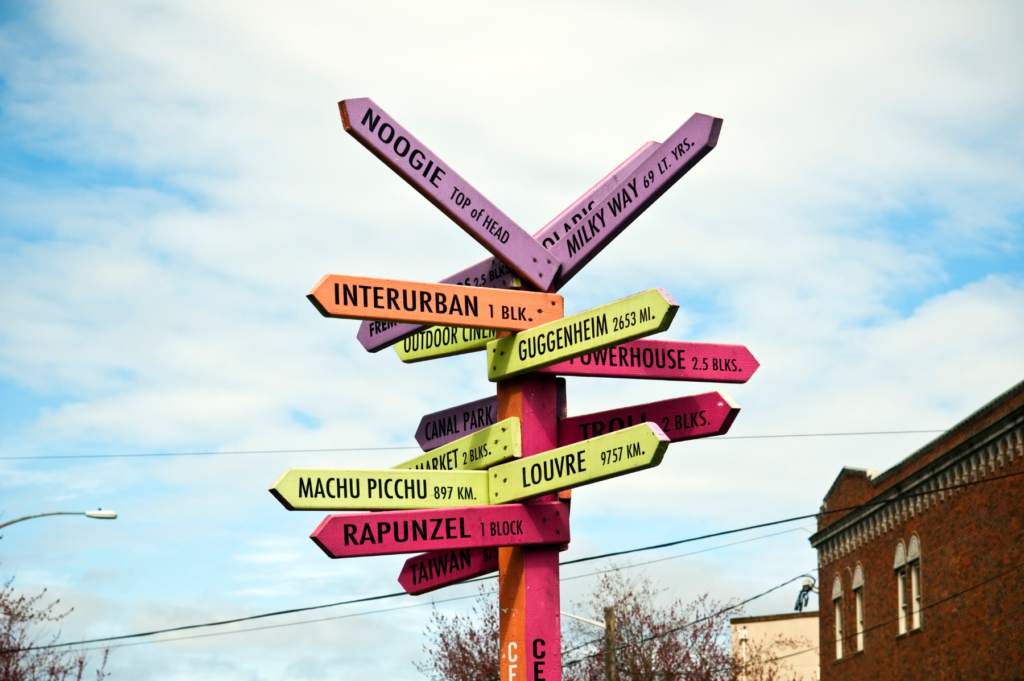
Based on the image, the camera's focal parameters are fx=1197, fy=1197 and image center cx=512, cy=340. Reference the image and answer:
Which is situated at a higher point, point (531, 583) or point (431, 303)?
point (431, 303)

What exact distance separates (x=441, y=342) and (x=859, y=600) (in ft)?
78.1

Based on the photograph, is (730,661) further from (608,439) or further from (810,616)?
(608,439)

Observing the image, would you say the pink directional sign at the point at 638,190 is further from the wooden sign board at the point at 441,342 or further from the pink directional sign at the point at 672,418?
the pink directional sign at the point at 672,418

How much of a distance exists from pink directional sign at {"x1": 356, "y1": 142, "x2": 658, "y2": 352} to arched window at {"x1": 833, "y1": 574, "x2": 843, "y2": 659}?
24.9 m

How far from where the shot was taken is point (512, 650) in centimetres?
597

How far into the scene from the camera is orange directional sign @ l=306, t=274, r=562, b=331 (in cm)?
579

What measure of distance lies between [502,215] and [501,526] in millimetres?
1654

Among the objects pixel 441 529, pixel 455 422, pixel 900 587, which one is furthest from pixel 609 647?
pixel 441 529

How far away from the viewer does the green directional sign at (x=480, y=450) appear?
20.1ft

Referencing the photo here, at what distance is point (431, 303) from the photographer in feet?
19.9

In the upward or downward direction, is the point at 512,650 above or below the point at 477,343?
below

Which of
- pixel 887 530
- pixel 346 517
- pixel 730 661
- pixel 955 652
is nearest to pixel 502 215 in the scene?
pixel 346 517

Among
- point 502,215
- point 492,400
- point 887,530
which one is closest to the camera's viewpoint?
point 502,215

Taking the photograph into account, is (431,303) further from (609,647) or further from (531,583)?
(609,647)
